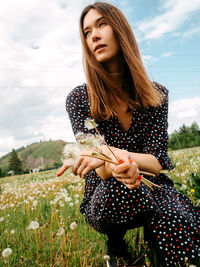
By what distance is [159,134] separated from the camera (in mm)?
1849

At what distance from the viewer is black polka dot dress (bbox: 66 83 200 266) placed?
56.6 inches

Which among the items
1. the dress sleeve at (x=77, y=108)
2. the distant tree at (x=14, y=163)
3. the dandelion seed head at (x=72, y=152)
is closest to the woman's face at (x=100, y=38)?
the dress sleeve at (x=77, y=108)

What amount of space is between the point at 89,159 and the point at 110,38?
105 cm

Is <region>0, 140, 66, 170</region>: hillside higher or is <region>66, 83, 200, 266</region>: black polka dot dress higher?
<region>0, 140, 66, 170</region>: hillside

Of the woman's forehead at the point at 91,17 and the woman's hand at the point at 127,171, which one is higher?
the woman's forehead at the point at 91,17

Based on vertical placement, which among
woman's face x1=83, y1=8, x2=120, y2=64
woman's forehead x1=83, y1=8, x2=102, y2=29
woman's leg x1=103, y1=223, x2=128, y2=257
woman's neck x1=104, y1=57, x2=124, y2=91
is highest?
woman's forehead x1=83, y1=8, x2=102, y2=29

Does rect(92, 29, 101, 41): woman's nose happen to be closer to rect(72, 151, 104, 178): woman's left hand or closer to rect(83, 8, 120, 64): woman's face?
rect(83, 8, 120, 64): woman's face

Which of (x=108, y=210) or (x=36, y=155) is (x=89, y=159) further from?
(x=36, y=155)

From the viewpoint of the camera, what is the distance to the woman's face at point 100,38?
1.81 m

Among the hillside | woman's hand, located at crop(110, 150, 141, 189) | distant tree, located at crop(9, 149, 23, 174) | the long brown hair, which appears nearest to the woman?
the long brown hair

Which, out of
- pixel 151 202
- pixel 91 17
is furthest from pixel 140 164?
pixel 91 17

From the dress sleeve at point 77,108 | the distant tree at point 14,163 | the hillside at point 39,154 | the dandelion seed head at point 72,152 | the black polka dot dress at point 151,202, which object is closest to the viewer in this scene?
the dandelion seed head at point 72,152

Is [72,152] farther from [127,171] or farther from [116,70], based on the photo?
[116,70]

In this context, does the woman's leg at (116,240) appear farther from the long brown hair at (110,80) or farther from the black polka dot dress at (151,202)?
the long brown hair at (110,80)
